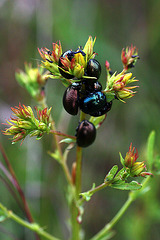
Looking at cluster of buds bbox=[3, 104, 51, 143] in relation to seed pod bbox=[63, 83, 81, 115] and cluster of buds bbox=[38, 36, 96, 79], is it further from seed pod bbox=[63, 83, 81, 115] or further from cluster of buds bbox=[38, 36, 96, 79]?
cluster of buds bbox=[38, 36, 96, 79]

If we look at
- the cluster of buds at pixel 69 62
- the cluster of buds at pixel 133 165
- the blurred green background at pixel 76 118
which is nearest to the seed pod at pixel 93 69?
the cluster of buds at pixel 69 62

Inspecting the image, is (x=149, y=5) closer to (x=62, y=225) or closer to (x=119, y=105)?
(x=119, y=105)

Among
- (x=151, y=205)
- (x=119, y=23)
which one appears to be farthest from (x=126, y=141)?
(x=119, y=23)

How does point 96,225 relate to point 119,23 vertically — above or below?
below

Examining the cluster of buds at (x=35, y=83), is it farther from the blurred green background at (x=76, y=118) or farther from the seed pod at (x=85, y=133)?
the blurred green background at (x=76, y=118)

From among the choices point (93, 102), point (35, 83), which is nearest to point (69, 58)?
point (93, 102)

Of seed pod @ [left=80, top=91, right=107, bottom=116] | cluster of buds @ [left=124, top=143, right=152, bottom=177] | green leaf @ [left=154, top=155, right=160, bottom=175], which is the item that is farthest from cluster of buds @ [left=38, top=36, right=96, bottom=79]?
green leaf @ [left=154, top=155, right=160, bottom=175]
